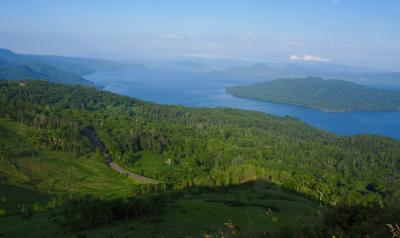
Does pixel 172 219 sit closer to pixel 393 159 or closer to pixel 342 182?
pixel 342 182

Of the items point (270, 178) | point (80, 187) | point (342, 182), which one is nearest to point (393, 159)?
point (342, 182)

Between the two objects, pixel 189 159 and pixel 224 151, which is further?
pixel 224 151

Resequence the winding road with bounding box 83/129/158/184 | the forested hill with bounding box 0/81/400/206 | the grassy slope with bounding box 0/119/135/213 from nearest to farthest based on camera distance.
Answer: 1. the grassy slope with bounding box 0/119/135/213
2. the forested hill with bounding box 0/81/400/206
3. the winding road with bounding box 83/129/158/184

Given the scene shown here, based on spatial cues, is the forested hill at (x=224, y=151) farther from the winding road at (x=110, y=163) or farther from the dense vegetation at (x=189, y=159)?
the winding road at (x=110, y=163)

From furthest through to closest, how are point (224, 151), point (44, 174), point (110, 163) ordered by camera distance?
1. point (224, 151)
2. point (110, 163)
3. point (44, 174)

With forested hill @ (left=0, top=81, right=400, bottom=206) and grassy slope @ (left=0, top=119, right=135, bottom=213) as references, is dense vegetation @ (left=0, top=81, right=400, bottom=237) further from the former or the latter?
forested hill @ (left=0, top=81, right=400, bottom=206)

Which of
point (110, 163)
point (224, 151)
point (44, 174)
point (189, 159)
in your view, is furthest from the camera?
point (224, 151)

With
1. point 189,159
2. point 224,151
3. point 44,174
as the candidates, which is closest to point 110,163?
point 44,174

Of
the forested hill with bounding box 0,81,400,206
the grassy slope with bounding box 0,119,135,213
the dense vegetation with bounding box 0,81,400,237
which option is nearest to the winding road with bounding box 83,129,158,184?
the forested hill with bounding box 0,81,400,206

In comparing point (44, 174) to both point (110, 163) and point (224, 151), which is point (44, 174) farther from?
point (224, 151)
